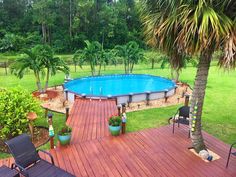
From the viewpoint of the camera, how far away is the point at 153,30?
5.60 metres

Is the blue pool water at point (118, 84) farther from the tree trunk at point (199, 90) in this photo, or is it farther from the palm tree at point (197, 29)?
the palm tree at point (197, 29)

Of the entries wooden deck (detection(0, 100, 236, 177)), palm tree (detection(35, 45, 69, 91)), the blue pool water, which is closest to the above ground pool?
the blue pool water

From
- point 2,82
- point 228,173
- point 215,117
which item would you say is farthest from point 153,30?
point 2,82

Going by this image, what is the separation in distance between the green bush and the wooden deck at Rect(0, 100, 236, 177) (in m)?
1.56

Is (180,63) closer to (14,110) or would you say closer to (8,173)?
(8,173)

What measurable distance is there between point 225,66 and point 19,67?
1049 centimetres

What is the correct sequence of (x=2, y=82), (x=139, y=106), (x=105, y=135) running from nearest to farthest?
(x=105, y=135), (x=139, y=106), (x=2, y=82)

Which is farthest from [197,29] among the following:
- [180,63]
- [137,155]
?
[137,155]

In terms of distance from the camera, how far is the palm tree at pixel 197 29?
14.5 feet

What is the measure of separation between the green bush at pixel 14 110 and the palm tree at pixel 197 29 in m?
4.62

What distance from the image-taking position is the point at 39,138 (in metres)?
7.76

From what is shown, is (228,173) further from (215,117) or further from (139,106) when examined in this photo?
(139,106)

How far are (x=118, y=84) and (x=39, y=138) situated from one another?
35.7ft

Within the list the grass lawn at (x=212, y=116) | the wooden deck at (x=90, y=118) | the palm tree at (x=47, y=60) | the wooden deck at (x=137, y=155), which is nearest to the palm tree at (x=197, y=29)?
the grass lawn at (x=212, y=116)
